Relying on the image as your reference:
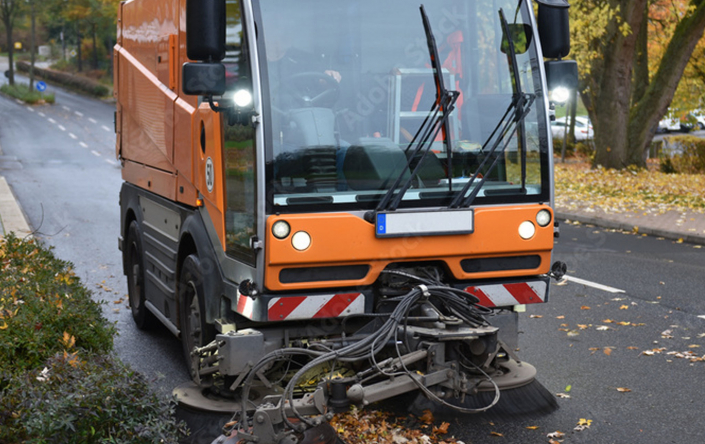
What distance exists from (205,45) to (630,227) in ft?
39.0

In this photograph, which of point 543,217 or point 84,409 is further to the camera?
point 543,217

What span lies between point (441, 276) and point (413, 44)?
1.37m

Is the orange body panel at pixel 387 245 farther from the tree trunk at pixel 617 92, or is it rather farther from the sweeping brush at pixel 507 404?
the tree trunk at pixel 617 92

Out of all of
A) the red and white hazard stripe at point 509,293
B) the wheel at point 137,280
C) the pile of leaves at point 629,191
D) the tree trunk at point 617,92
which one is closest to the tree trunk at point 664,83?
the tree trunk at point 617,92

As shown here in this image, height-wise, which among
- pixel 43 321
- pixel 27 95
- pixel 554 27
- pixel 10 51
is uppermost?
pixel 10 51

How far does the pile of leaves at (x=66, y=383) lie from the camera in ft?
13.5

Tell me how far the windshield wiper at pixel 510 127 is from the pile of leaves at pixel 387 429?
1.30 meters

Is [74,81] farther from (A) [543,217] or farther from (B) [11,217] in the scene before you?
(A) [543,217]

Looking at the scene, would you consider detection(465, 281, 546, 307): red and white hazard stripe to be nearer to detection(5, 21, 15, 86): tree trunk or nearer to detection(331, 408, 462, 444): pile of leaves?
detection(331, 408, 462, 444): pile of leaves

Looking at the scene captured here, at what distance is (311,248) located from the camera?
5.07m

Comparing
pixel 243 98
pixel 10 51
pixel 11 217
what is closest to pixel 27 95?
pixel 10 51

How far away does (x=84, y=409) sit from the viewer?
4145mm

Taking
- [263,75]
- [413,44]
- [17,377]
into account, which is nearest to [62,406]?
[17,377]

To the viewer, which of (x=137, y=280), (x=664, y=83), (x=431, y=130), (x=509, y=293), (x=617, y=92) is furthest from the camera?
(x=617, y=92)
